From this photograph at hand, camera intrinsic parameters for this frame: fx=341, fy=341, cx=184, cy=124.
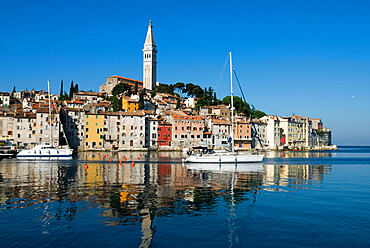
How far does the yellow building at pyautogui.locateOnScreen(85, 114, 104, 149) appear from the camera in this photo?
275ft

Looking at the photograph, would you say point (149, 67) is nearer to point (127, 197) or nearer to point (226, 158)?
point (226, 158)

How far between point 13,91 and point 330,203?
416 ft

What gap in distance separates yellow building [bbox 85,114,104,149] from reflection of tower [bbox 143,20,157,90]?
56280mm

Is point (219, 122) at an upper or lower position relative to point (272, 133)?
upper

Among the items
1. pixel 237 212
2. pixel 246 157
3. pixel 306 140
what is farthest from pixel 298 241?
pixel 306 140

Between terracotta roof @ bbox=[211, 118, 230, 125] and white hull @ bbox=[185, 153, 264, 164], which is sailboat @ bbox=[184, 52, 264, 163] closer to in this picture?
white hull @ bbox=[185, 153, 264, 164]

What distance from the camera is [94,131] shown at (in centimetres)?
8431

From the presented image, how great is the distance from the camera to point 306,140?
121500mm

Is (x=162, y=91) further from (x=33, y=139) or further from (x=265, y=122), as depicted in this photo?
(x=33, y=139)

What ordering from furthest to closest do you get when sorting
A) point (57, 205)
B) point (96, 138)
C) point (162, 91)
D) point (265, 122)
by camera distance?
point (162, 91) → point (265, 122) → point (96, 138) → point (57, 205)

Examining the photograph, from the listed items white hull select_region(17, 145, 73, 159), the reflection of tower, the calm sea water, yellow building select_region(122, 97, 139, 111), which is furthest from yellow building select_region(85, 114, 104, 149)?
the calm sea water

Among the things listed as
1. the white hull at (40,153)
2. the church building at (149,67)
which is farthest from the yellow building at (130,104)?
the white hull at (40,153)

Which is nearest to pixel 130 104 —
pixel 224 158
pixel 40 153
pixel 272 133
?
pixel 272 133

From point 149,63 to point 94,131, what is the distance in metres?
63.2
